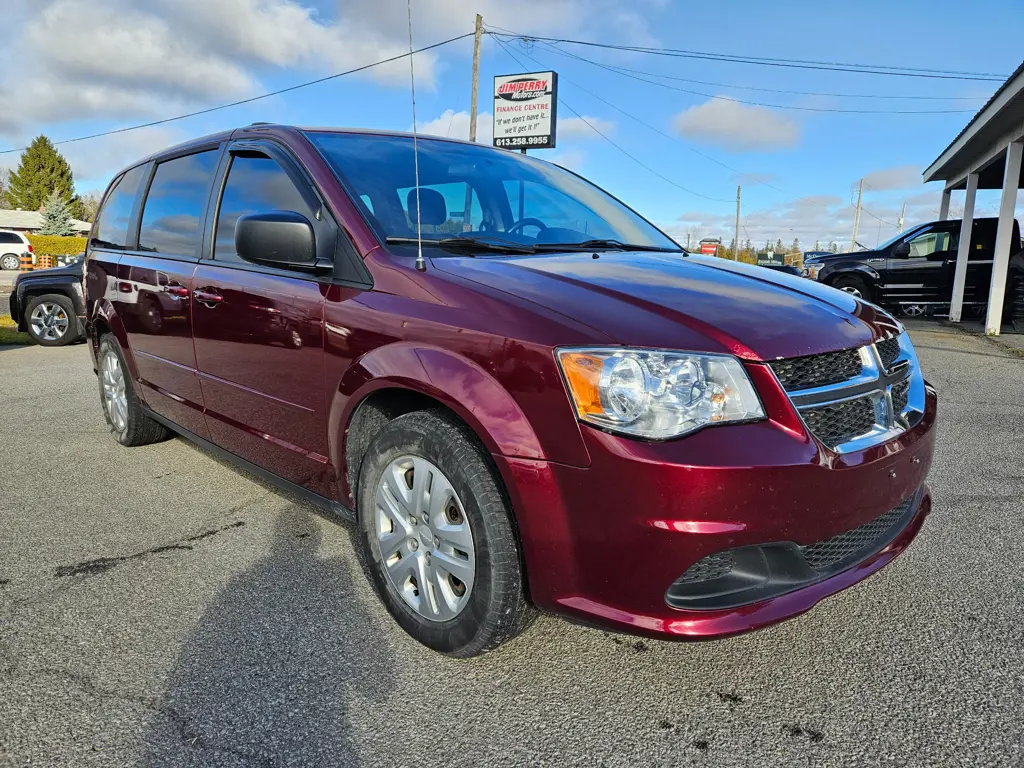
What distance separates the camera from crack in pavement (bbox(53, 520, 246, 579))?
9.24 feet

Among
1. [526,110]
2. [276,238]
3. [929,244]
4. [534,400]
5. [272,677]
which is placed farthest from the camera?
[526,110]

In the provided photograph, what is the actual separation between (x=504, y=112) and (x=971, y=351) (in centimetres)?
1349

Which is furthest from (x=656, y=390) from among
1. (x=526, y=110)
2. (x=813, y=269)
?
(x=526, y=110)

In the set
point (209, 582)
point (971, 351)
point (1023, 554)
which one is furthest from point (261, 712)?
point (971, 351)

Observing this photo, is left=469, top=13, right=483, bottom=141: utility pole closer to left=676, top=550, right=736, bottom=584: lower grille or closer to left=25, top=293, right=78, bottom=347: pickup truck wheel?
left=25, top=293, right=78, bottom=347: pickup truck wheel

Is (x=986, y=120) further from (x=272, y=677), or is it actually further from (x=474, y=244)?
(x=272, y=677)

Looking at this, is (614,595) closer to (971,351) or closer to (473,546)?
(473,546)

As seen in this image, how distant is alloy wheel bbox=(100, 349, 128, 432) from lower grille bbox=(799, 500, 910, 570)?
3.98 meters

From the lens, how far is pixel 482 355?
1980 mm

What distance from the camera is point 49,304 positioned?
9.61 meters

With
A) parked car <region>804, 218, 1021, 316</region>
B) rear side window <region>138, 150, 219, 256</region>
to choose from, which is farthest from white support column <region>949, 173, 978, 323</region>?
rear side window <region>138, 150, 219, 256</region>

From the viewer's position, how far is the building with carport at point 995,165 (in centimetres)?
1068

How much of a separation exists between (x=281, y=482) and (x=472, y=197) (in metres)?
1.45

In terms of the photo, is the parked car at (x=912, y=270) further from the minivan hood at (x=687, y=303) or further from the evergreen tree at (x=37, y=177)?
the evergreen tree at (x=37, y=177)
